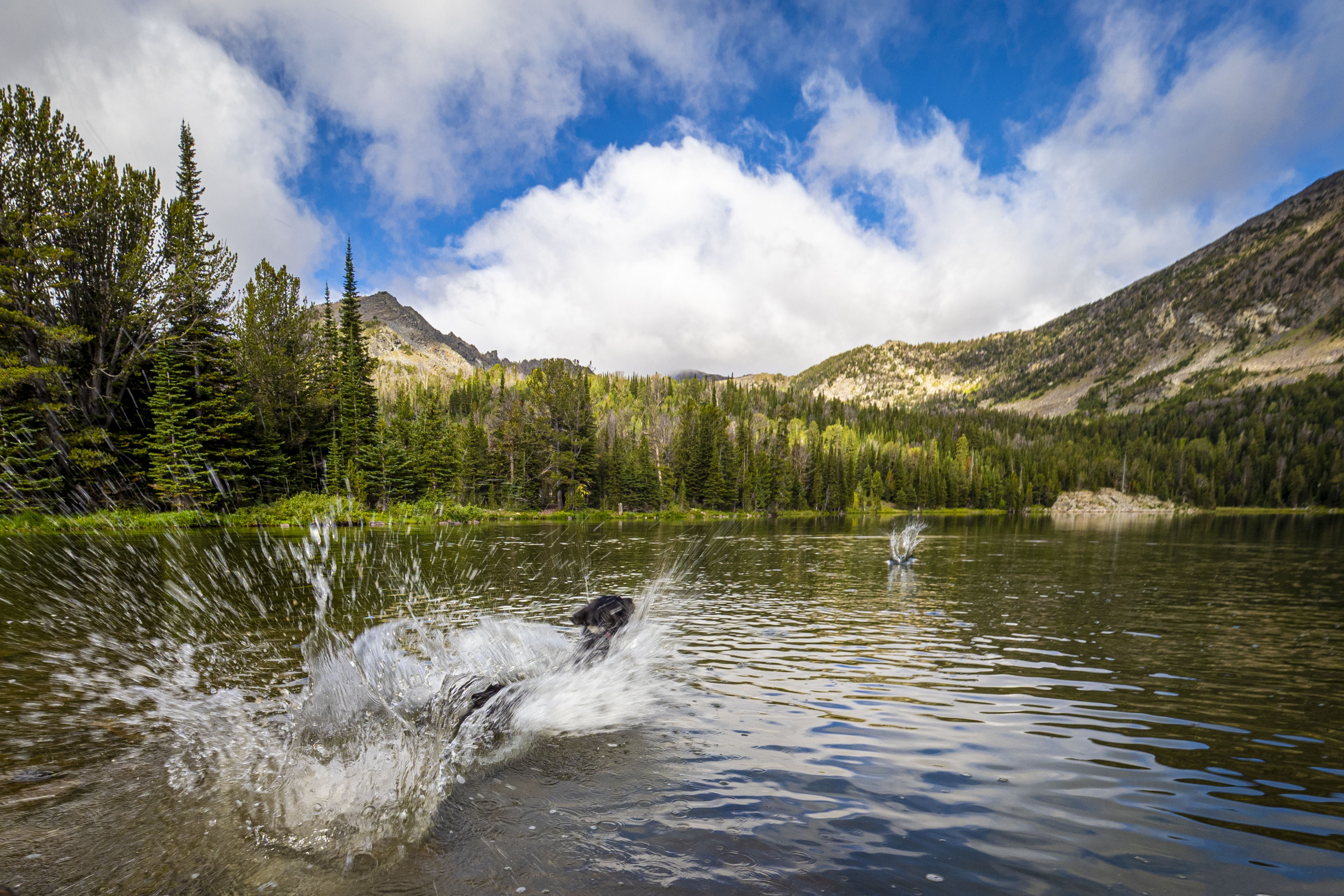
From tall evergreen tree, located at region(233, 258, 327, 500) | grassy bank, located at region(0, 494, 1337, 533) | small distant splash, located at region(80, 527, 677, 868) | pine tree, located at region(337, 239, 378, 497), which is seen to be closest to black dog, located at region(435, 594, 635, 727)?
small distant splash, located at region(80, 527, 677, 868)

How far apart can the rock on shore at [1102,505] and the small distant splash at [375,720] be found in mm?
214516

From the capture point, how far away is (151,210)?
48.1 m

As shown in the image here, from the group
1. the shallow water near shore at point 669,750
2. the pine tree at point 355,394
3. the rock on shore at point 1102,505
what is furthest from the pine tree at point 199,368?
the rock on shore at point 1102,505

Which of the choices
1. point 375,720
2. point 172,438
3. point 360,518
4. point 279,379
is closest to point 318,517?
point 360,518

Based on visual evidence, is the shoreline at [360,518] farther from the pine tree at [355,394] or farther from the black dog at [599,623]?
the black dog at [599,623]

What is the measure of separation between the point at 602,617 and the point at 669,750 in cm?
470

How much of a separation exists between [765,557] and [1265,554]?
37815mm

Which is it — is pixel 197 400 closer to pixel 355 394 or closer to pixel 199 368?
pixel 199 368

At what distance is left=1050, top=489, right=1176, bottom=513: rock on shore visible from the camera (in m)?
189

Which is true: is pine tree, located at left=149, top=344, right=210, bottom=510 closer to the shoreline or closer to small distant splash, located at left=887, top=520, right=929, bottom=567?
the shoreline

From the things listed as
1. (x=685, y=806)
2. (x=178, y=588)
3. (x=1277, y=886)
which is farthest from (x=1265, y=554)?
(x=178, y=588)

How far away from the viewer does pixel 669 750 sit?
8.62 metres

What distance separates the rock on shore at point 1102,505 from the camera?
189 meters

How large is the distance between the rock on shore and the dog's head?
212820 mm
